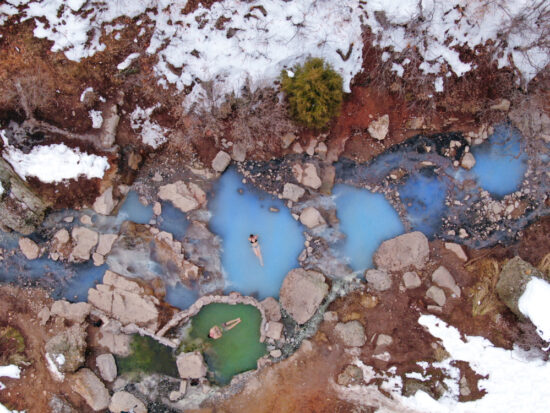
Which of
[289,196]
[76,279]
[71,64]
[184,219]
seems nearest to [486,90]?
[289,196]

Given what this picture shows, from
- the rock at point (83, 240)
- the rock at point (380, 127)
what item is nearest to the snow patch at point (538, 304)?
the rock at point (380, 127)

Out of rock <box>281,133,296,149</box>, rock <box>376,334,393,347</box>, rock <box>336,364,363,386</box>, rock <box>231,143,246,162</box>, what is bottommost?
rock <box>336,364,363,386</box>

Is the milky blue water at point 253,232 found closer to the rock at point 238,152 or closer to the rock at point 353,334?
the rock at point 238,152

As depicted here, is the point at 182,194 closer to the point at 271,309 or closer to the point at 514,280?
the point at 271,309

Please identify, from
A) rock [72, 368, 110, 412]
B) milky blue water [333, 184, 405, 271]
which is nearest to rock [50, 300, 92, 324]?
rock [72, 368, 110, 412]

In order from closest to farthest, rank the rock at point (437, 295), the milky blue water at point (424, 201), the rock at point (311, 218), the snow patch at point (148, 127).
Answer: the snow patch at point (148, 127), the rock at point (437, 295), the milky blue water at point (424, 201), the rock at point (311, 218)

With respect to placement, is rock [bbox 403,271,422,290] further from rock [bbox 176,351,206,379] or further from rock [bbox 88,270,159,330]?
rock [bbox 88,270,159,330]
